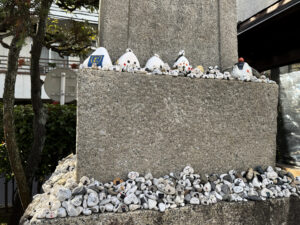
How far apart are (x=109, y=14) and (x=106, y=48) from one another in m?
0.26

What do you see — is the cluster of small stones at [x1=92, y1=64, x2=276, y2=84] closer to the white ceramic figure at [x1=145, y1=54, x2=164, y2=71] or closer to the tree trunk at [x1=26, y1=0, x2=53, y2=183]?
the white ceramic figure at [x1=145, y1=54, x2=164, y2=71]

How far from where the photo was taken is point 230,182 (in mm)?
1742

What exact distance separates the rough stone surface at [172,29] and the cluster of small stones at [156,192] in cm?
96

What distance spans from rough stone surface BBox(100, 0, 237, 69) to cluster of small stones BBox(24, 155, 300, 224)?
96 centimetres

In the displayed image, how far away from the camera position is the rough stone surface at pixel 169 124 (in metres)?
1.55

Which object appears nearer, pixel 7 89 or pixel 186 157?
pixel 186 157

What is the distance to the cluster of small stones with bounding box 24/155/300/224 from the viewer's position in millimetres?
1352

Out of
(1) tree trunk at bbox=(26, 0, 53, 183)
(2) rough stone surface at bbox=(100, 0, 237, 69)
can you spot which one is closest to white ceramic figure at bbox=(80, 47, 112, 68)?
(2) rough stone surface at bbox=(100, 0, 237, 69)

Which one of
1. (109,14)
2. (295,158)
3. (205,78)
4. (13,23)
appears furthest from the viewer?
(295,158)

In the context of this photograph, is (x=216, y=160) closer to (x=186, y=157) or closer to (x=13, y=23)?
(x=186, y=157)

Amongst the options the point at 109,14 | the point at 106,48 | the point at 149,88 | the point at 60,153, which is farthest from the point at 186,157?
the point at 60,153

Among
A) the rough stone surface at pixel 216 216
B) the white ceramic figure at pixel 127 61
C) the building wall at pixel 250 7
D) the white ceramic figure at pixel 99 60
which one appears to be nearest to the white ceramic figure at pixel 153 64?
the white ceramic figure at pixel 127 61

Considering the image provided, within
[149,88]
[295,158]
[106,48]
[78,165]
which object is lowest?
[295,158]

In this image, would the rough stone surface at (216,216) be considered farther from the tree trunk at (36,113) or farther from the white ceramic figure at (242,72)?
the tree trunk at (36,113)
